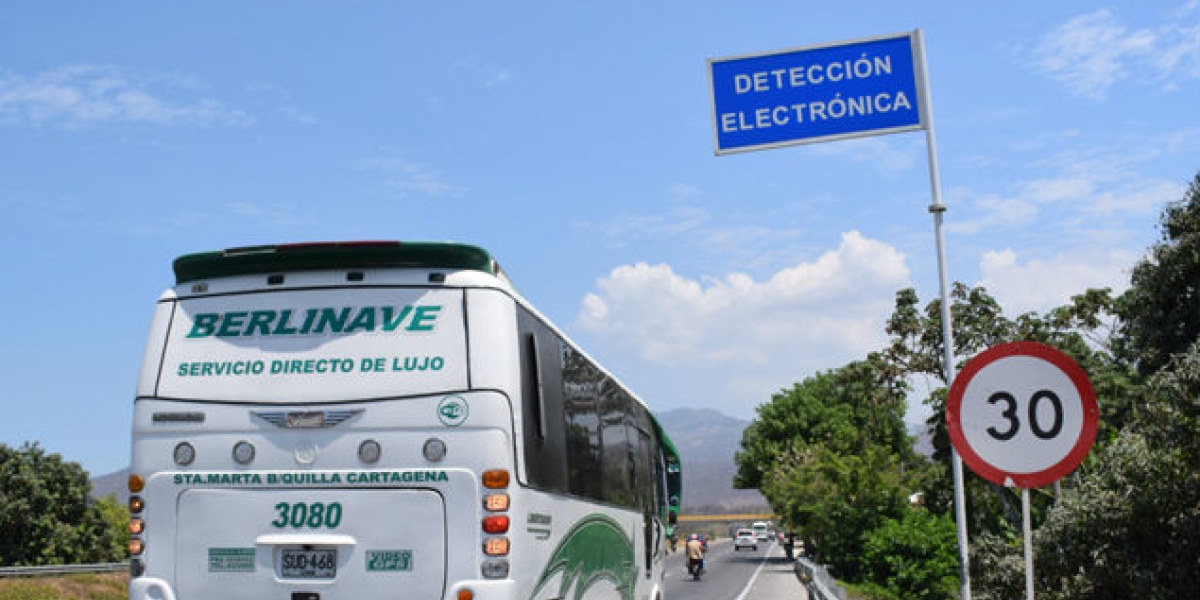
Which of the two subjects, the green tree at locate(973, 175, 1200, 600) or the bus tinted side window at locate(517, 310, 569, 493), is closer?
the bus tinted side window at locate(517, 310, 569, 493)

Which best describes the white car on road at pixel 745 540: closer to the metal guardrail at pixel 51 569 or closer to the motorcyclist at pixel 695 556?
the motorcyclist at pixel 695 556

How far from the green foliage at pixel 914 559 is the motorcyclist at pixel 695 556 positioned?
8.68 meters

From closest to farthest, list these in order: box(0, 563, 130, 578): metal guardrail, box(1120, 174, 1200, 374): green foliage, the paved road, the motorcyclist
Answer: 1. box(1120, 174, 1200, 374): green foliage
2. the paved road
3. box(0, 563, 130, 578): metal guardrail
4. the motorcyclist

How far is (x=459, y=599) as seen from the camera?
7297 mm

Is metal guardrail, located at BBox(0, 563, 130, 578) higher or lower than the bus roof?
lower

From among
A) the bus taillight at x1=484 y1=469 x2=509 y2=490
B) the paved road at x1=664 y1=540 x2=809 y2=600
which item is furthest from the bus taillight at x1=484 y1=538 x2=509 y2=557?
the paved road at x1=664 y1=540 x2=809 y2=600

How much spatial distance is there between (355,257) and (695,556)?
33839mm

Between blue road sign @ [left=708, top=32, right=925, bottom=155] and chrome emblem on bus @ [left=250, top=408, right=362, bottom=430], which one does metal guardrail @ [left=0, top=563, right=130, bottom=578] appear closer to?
chrome emblem on bus @ [left=250, top=408, right=362, bottom=430]

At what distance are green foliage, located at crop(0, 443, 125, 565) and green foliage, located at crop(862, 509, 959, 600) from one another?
3880cm

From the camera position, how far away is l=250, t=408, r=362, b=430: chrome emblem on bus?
761cm

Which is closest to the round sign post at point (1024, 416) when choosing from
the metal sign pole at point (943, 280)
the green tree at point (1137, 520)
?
the metal sign pole at point (943, 280)

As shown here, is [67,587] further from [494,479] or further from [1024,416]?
[1024,416]

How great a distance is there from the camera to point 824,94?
9750 mm

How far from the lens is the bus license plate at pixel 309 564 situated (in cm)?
741
